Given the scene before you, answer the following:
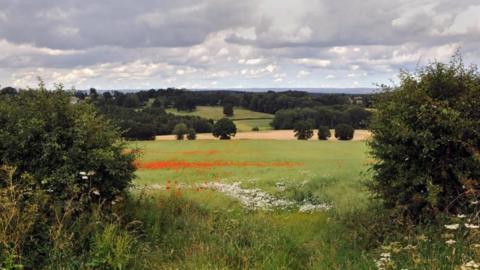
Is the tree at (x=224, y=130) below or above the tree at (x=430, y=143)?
below

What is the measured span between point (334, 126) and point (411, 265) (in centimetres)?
7934

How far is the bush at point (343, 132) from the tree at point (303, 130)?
5.72 m

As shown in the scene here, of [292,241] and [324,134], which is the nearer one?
[292,241]

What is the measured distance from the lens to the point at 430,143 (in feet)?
27.5

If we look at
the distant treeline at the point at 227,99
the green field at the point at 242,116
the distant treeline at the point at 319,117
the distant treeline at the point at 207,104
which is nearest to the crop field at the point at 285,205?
the distant treeline at the point at 207,104

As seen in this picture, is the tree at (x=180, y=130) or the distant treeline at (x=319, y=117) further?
the tree at (x=180, y=130)

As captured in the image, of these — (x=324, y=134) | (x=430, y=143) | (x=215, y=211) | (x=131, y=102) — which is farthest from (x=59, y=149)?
(x=131, y=102)

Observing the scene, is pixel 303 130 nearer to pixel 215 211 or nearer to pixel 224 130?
pixel 224 130

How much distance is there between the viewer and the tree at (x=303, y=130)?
3216 inches

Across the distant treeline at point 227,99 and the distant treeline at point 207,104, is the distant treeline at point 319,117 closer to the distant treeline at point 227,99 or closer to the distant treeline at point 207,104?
the distant treeline at point 207,104

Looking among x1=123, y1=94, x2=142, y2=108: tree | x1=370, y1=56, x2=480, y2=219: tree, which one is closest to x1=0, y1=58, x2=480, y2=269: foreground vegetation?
x1=370, y1=56, x2=480, y2=219: tree

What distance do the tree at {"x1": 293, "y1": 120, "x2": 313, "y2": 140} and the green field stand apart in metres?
16.1

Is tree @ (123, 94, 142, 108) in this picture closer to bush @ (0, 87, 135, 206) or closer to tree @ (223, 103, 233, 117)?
tree @ (223, 103, 233, 117)

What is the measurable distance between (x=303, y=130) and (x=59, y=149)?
74.7 meters
